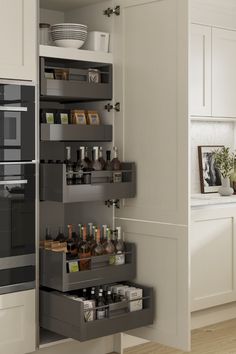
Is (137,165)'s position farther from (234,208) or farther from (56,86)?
(234,208)

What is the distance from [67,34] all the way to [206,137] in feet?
6.71

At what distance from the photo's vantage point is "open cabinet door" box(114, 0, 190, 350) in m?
3.59

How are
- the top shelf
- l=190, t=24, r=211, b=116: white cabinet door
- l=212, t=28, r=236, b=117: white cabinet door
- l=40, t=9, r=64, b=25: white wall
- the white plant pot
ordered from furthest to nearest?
the white plant pot < l=212, t=28, r=236, b=117: white cabinet door < l=190, t=24, r=211, b=116: white cabinet door < l=40, t=9, r=64, b=25: white wall < the top shelf

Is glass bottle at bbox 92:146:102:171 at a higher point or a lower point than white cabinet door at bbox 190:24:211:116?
lower

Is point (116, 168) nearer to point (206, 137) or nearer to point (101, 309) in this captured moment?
point (101, 309)

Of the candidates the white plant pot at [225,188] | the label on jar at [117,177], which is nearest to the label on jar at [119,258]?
the label on jar at [117,177]

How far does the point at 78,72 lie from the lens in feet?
12.7

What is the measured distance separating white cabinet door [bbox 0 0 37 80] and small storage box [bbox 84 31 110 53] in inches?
17.4

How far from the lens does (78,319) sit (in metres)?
3.48

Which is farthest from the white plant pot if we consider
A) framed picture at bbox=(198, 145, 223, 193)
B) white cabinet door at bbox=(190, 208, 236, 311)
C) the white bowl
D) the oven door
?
the oven door

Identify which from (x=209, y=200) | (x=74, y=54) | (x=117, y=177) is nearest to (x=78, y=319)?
(x=117, y=177)

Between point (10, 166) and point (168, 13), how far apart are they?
1.15 meters

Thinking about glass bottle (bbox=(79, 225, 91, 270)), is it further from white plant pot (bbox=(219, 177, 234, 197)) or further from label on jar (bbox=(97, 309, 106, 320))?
white plant pot (bbox=(219, 177, 234, 197))

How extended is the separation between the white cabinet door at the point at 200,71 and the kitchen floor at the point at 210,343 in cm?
154
